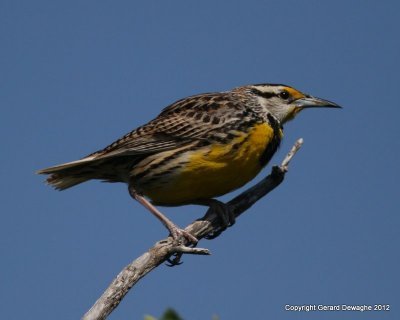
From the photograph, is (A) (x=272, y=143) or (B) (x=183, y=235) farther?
(A) (x=272, y=143)

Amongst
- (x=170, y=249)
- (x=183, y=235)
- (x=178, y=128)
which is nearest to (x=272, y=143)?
(x=178, y=128)

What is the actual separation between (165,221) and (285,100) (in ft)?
5.98

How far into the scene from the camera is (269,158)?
6035mm

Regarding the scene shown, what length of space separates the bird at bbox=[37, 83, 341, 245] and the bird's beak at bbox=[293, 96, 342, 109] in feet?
0.81

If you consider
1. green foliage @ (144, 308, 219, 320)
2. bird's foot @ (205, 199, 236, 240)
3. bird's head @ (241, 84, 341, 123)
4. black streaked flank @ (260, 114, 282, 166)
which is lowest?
bird's foot @ (205, 199, 236, 240)

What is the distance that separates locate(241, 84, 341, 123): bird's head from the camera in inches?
260

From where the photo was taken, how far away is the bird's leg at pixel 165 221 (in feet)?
17.9

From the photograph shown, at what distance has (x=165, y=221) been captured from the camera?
575 cm

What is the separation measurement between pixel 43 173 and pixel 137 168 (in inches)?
32.0

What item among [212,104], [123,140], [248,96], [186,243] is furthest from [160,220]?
[248,96]

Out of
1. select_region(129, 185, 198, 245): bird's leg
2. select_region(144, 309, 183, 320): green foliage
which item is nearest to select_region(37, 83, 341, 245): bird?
select_region(129, 185, 198, 245): bird's leg

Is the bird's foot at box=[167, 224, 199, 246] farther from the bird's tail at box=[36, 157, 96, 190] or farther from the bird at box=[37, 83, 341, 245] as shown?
the bird's tail at box=[36, 157, 96, 190]

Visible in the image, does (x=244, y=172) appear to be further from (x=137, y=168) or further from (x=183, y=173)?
(x=137, y=168)

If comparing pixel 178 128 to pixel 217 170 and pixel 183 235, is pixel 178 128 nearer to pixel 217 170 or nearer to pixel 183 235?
pixel 217 170
